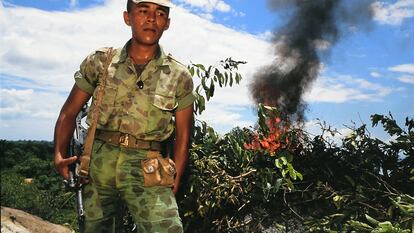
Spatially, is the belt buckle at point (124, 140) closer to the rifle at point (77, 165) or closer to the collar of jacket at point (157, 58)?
the rifle at point (77, 165)

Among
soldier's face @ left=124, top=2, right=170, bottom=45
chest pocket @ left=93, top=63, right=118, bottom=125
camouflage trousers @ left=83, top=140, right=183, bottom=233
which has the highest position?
soldier's face @ left=124, top=2, right=170, bottom=45

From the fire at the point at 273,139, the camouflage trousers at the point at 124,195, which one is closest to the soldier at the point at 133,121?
the camouflage trousers at the point at 124,195

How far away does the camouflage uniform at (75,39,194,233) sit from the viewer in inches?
135

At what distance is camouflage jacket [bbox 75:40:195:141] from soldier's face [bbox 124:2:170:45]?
0.18m

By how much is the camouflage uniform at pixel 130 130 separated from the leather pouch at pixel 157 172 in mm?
57

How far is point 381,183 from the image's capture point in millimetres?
5086

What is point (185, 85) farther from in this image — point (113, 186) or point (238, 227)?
point (238, 227)

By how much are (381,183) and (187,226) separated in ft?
6.92

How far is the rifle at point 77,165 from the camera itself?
356 centimetres

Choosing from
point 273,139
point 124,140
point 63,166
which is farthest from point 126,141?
point 273,139

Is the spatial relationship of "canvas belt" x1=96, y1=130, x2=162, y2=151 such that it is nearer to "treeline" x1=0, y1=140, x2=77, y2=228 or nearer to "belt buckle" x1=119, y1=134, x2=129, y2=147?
"belt buckle" x1=119, y1=134, x2=129, y2=147

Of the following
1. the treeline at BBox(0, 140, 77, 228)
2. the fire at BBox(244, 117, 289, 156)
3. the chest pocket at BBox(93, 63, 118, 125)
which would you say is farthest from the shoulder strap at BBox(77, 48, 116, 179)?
the treeline at BBox(0, 140, 77, 228)

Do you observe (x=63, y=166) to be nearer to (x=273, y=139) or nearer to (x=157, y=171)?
(x=157, y=171)

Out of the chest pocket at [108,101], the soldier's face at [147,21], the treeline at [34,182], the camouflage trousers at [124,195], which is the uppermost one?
the soldier's face at [147,21]
